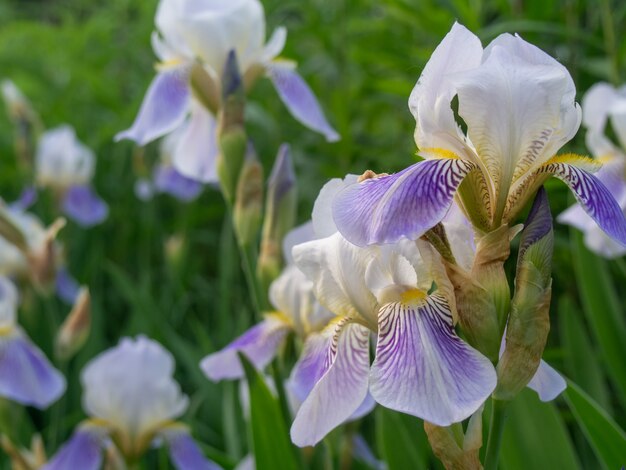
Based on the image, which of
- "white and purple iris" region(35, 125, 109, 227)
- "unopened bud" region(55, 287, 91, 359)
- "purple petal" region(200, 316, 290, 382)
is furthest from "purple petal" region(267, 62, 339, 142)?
"white and purple iris" region(35, 125, 109, 227)

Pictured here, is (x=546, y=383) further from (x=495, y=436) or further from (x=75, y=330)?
(x=75, y=330)

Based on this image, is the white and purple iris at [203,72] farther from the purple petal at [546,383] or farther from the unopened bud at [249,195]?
the purple petal at [546,383]

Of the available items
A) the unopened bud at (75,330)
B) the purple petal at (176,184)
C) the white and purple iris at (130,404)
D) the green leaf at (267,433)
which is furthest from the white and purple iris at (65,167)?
the green leaf at (267,433)

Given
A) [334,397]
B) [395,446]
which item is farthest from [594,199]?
[395,446]

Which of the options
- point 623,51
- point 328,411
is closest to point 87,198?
point 623,51

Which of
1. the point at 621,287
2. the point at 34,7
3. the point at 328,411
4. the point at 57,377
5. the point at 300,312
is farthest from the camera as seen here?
the point at 34,7

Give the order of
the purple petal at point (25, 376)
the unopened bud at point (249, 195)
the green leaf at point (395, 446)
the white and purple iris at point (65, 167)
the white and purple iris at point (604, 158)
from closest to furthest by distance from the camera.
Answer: the green leaf at point (395, 446)
the unopened bud at point (249, 195)
the white and purple iris at point (604, 158)
the purple petal at point (25, 376)
the white and purple iris at point (65, 167)

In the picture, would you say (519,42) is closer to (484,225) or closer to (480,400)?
(484,225)
